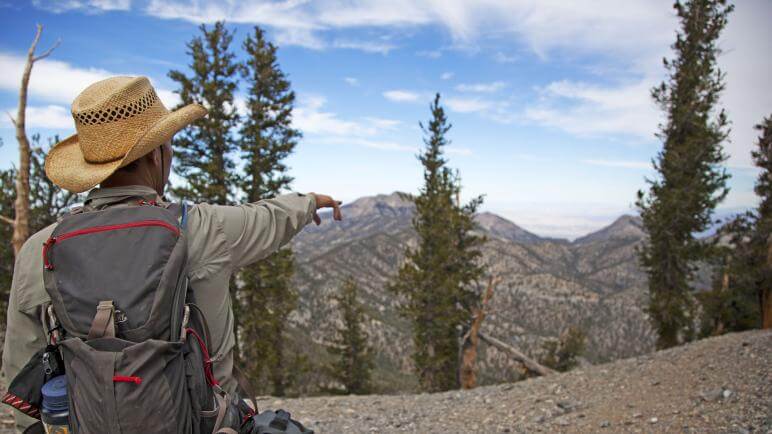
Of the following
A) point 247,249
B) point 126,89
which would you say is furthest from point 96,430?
point 126,89

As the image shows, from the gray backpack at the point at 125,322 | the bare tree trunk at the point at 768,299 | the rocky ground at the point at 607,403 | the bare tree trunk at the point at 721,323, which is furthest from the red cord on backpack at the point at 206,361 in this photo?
the bare tree trunk at the point at 721,323

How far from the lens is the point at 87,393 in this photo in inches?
64.6

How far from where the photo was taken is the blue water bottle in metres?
1.77

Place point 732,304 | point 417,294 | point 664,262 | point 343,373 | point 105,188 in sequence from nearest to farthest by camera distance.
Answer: point 105,188 → point 664,262 → point 732,304 → point 417,294 → point 343,373

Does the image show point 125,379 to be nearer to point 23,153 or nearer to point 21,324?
point 21,324

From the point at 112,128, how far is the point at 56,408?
1.17 meters

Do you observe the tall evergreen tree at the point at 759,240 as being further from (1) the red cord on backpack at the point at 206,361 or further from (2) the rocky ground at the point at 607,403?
(1) the red cord on backpack at the point at 206,361

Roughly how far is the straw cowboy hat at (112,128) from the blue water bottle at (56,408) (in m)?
0.80

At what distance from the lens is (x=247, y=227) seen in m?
2.05

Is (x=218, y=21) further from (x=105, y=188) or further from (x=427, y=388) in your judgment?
(x=427, y=388)

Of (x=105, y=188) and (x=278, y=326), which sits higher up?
(x=105, y=188)

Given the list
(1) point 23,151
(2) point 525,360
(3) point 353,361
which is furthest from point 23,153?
(3) point 353,361

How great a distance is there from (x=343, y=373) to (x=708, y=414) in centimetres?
3339

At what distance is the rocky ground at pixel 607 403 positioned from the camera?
258 inches
